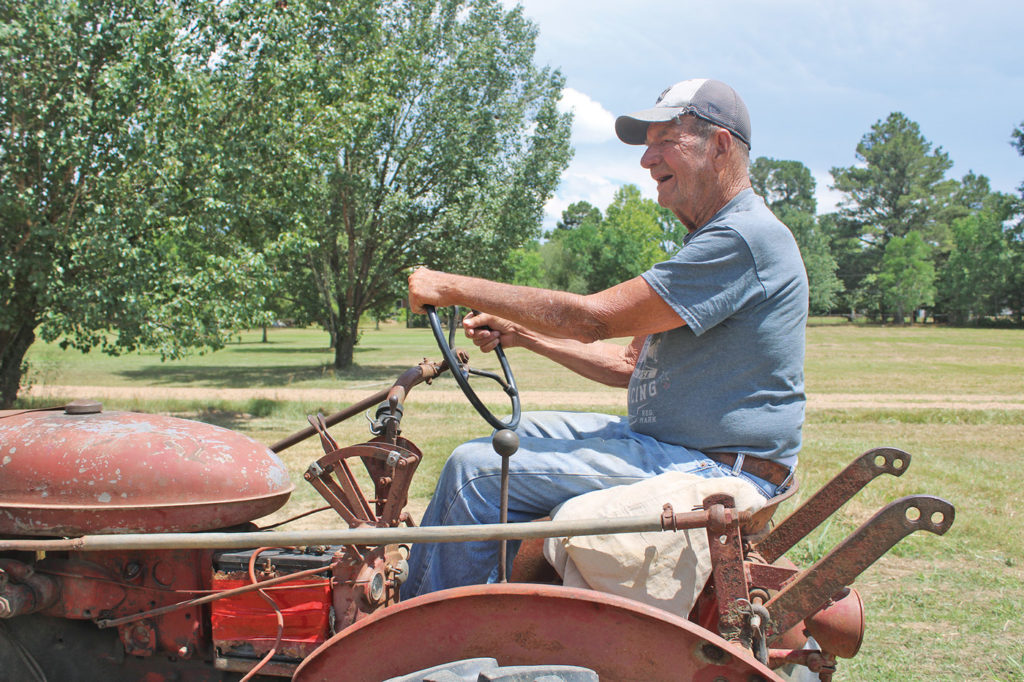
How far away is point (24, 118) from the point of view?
8859 millimetres

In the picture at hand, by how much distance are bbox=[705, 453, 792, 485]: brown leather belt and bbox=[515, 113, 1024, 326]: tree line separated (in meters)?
47.9

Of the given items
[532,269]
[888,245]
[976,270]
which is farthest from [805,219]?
[532,269]

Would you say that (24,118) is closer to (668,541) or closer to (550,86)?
(668,541)

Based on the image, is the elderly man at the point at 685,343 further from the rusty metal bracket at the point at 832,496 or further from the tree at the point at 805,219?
the tree at the point at 805,219

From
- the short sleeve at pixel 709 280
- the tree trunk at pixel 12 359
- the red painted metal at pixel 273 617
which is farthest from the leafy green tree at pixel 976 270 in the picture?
the red painted metal at pixel 273 617

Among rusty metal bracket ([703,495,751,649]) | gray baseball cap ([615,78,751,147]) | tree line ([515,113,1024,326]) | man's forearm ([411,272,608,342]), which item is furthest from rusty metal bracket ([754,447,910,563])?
tree line ([515,113,1024,326])

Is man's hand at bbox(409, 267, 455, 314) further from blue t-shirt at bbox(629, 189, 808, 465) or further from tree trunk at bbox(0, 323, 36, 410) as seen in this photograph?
tree trunk at bbox(0, 323, 36, 410)

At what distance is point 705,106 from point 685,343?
0.74 meters

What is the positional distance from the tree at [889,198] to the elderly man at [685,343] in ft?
261

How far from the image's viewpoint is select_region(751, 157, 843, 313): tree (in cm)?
7062

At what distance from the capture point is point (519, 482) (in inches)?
87.1

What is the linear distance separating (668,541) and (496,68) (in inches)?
802

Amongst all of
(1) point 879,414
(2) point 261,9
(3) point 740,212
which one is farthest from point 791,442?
(1) point 879,414

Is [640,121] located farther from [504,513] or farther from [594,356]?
[504,513]
